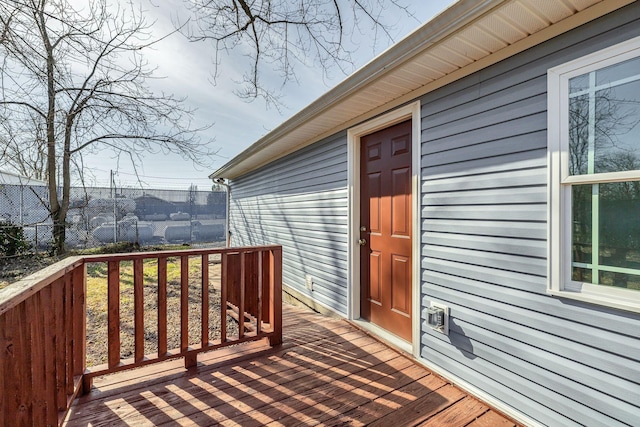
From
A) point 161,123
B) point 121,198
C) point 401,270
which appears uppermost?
point 161,123

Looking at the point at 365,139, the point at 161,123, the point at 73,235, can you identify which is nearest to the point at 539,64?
the point at 365,139

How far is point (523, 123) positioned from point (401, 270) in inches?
60.5

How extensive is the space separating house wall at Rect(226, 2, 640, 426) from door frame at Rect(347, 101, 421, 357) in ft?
0.24

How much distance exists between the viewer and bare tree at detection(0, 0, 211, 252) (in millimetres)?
3207

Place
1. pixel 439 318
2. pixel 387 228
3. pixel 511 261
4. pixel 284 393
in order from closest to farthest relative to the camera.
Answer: pixel 511 261 → pixel 284 393 → pixel 439 318 → pixel 387 228

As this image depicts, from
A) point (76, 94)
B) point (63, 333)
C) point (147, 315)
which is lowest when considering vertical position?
point (147, 315)

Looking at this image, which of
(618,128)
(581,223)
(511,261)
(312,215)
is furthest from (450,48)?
(312,215)

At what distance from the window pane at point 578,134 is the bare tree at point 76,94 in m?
4.28

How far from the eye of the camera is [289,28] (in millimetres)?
4176

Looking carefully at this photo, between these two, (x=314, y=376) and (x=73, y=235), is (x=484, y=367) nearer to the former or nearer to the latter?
(x=314, y=376)

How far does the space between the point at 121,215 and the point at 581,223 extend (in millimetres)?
11535

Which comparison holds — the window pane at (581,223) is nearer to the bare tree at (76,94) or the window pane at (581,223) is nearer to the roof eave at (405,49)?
the roof eave at (405,49)

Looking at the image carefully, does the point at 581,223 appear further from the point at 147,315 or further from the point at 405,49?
the point at 147,315

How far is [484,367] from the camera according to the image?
1968mm
